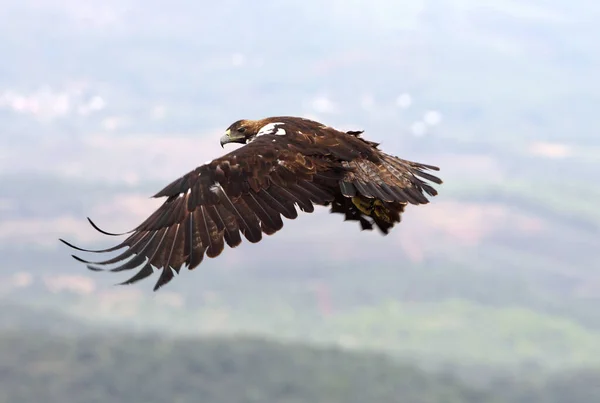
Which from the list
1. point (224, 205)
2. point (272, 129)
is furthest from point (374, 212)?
point (224, 205)

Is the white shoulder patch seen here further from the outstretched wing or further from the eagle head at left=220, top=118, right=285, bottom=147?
the outstretched wing

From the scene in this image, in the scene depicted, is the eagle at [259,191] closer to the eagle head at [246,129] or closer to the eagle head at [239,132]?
the eagle head at [246,129]

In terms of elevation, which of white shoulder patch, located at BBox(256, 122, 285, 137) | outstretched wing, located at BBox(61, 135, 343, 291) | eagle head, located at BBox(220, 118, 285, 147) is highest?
eagle head, located at BBox(220, 118, 285, 147)

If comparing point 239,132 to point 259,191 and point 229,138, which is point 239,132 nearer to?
point 229,138

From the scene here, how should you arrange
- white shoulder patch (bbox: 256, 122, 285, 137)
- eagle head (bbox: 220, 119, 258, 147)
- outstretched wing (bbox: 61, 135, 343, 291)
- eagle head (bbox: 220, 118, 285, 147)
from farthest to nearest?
eagle head (bbox: 220, 119, 258, 147) → eagle head (bbox: 220, 118, 285, 147) → white shoulder patch (bbox: 256, 122, 285, 137) → outstretched wing (bbox: 61, 135, 343, 291)

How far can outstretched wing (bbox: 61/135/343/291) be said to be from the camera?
1254 cm

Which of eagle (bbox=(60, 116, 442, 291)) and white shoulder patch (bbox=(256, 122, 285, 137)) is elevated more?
white shoulder patch (bbox=(256, 122, 285, 137))

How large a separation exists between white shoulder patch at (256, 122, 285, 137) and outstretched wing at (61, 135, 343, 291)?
28.7 inches

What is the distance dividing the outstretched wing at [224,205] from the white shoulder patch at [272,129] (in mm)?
730

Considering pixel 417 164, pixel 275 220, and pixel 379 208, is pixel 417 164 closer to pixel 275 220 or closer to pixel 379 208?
pixel 379 208

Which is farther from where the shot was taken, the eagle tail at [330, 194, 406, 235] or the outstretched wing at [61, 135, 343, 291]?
the eagle tail at [330, 194, 406, 235]

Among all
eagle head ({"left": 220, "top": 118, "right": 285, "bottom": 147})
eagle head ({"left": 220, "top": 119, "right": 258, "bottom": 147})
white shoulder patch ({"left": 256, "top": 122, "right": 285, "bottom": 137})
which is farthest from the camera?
eagle head ({"left": 220, "top": 119, "right": 258, "bottom": 147})

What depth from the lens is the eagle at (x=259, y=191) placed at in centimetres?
1258

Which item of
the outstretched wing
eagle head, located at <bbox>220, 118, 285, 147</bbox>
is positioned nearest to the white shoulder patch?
eagle head, located at <bbox>220, 118, 285, 147</bbox>
